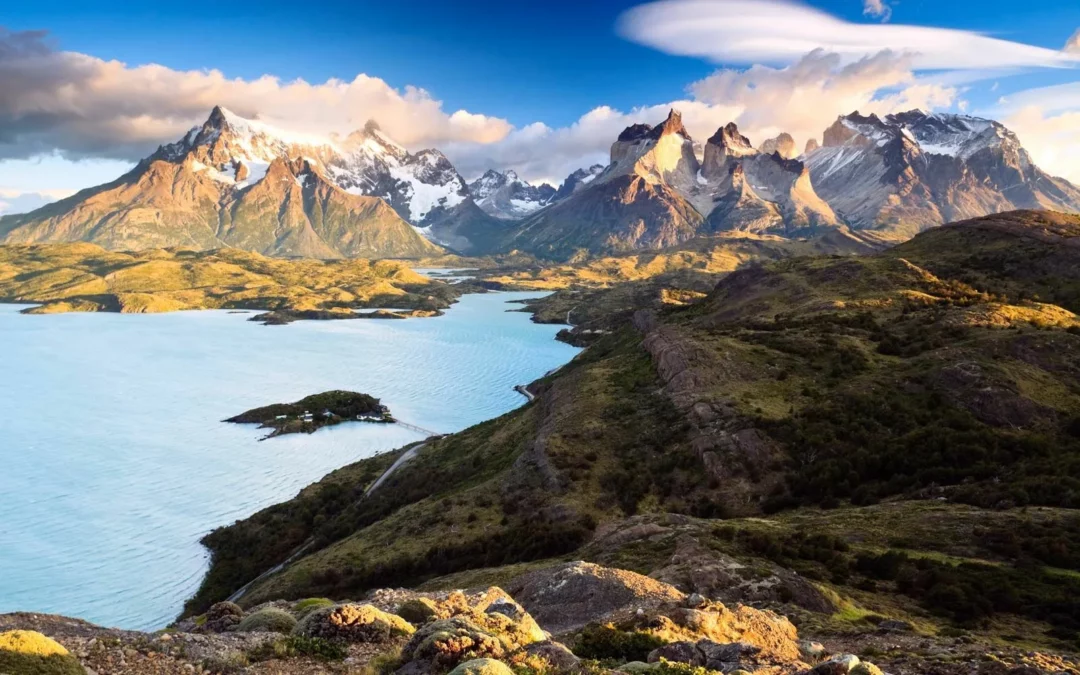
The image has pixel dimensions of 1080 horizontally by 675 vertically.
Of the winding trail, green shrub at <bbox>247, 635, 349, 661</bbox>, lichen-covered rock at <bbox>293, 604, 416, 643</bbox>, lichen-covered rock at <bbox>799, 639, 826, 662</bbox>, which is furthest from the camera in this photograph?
the winding trail

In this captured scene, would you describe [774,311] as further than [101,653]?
Yes

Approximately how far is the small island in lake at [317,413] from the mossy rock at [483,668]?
414ft

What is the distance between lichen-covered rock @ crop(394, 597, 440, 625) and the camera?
22.1 meters

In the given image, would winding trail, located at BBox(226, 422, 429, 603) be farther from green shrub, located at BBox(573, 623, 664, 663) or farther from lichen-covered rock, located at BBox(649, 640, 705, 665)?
lichen-covered rock, located at BBox(649, 640, 705, 665)

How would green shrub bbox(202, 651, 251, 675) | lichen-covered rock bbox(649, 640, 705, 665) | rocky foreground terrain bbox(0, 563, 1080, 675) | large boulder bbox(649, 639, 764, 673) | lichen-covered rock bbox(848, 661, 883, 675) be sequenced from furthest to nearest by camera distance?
1. lichen-covered rock bbox(649, 640, 705, 665)
2. large boulder bbox(649, 639, 764, 673)
3. green shrub bbox(202, 651, 251, 675)
4. rocky foreground terrain bbox(0, 563, 1080, 675)
5. lichen-covered rock bbox(848, 661, 883, 675)

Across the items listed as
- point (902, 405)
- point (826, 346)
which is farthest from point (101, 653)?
Result: point (826, 346)

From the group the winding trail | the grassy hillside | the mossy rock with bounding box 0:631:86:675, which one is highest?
the mossy rock with bounding box 0:631:86:675

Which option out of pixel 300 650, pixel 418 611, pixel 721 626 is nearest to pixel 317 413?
pixel 418 611

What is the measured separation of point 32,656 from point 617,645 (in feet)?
52.0

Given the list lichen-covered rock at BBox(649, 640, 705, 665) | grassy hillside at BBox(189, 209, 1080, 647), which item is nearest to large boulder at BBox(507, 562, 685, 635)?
grassy hillside at BBox(189, 209, 1080, 647)

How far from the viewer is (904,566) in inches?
1131

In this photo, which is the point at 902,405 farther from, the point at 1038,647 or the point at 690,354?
the point at 1038,647

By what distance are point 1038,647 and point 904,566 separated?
7688 millimetres

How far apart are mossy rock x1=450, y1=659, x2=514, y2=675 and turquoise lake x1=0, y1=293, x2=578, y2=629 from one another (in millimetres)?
65148
